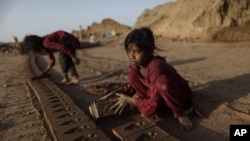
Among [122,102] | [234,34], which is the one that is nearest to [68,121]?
[122,102]

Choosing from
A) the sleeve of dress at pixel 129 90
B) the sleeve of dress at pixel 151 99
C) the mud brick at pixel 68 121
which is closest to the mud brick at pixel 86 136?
the mud brick at pixel 68 121

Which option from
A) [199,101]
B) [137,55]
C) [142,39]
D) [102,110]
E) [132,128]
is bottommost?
[199,101]

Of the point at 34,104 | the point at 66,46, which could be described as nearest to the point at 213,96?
the point at 34,104

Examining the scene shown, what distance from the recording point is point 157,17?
18.5 meters

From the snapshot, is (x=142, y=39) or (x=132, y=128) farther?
(x=142, y=39)

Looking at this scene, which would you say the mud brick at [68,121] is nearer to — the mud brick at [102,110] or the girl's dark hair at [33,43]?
the mud brick at [102,110]

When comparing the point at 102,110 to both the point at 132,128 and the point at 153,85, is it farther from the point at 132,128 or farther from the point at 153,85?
the point at 153,85

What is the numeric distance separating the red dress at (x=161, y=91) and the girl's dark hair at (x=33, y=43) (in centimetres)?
314

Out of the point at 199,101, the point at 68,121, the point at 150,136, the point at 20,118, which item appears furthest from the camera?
the point at 199,101

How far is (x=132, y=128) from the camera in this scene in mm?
3141

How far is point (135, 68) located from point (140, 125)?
73 cm

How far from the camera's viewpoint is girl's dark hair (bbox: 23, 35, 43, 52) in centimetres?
596

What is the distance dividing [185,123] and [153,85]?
51 cm

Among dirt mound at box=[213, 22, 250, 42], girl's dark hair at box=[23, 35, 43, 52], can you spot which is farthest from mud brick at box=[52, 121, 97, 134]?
dirt mound at box=[213, 22, 250, 42]
